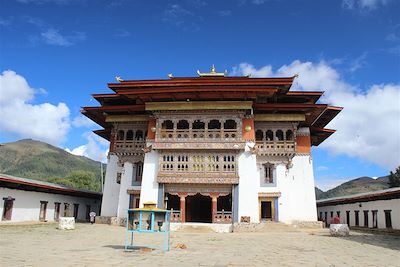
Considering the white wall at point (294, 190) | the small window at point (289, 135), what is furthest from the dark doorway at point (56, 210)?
the small window at point (289, 135)

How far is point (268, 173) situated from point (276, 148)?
6.27 feet

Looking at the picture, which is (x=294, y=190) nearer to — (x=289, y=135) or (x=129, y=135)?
(x=289, y=135)

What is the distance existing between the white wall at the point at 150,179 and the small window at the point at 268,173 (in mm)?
7800

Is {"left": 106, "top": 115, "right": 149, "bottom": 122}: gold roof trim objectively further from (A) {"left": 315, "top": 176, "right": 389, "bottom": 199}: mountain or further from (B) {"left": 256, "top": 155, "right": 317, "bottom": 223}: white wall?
(A) {"left": 315, "top": 176, "right": 389, "bottom": 199}: mountain

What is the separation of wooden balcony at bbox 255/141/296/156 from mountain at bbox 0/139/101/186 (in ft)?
284

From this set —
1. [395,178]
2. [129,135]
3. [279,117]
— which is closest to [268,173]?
[279,117]

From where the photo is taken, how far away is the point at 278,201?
967 inches

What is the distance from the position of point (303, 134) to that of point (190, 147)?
9.07m

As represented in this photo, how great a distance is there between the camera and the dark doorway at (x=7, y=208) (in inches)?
869

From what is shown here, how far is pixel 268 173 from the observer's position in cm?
2538

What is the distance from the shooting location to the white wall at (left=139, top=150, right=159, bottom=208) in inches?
922

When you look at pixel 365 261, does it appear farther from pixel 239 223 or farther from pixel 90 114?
pixel 90 114

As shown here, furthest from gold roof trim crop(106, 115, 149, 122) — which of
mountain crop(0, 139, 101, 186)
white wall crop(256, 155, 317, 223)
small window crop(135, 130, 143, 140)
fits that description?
mountain crop(0, 139, 101, 186)

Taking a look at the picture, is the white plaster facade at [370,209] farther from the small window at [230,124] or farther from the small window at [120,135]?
the small window at [120,135]
